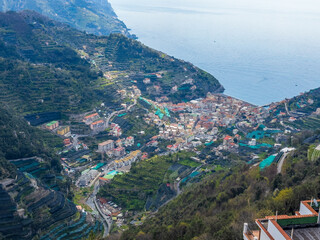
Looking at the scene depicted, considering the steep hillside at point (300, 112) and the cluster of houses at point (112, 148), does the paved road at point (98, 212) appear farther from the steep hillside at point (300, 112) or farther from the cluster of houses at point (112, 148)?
the steep hillside at point (300, 112)

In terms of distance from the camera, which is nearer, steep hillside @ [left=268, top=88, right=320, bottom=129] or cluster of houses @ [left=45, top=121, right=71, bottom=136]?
cluster of houses @ [left=45, top=121, right=71, bottom=136]

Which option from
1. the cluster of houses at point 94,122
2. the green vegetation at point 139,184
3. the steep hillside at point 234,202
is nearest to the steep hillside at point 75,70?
the cluster of houses at point 94,122

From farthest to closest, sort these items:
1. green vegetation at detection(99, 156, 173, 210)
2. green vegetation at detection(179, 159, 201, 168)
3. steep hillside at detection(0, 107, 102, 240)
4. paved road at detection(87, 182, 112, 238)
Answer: green vegetation at detection(179, 159, 201, 168), green vegetation at detection(99, 156, 173, 210), paved road at detection(87, 182, 112, 238), steep hillside at detection(0, 107, 102, 240)

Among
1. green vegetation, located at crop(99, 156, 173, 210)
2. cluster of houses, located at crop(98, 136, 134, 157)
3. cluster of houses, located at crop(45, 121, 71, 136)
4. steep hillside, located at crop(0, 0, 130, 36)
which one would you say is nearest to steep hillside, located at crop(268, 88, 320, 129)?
cluster of houses, located at crop(98, 136, 134, 157)

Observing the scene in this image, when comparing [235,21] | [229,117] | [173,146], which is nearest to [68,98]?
[173,146]

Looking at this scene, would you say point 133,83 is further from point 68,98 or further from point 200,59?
point 200,59

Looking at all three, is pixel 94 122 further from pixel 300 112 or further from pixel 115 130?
pixel 300 112

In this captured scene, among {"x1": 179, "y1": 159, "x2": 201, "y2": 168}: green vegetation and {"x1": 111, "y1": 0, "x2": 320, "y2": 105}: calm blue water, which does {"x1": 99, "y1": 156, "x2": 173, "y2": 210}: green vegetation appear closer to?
{"x1": 179, "y1": 159, "x2": 201, "y2": 168}: green vegetation
